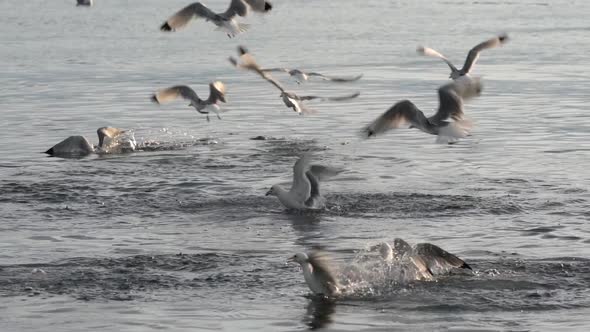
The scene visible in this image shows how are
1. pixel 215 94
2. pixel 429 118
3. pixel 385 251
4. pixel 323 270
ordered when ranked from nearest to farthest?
pixel 323 270
pixel 385 251
pixel 429 118
pixel 215 94

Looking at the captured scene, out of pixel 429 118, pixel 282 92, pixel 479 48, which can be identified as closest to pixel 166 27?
pixel 282 92

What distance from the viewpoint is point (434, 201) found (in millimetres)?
13727

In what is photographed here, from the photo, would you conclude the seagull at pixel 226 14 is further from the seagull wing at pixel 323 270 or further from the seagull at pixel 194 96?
the seagull wing at pixel 323 270

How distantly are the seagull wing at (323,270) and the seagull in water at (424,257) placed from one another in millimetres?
619

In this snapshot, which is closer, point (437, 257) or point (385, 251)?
point (437, 257)

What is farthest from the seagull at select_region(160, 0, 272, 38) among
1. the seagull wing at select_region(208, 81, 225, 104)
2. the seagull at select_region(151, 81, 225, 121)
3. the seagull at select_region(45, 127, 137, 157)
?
the seagull at select_region(45, 127, 137, 157)

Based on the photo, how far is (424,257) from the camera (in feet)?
34.0

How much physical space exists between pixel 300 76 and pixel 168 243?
7.02m

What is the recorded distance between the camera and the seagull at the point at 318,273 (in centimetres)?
995

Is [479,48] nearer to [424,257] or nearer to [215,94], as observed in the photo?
[215,94]

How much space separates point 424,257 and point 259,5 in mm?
9458

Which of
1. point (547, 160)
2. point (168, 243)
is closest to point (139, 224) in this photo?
point (168, 243)

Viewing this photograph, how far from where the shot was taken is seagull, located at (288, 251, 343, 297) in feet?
32.6

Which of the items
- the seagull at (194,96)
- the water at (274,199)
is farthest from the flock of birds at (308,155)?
the water at (274,199)
